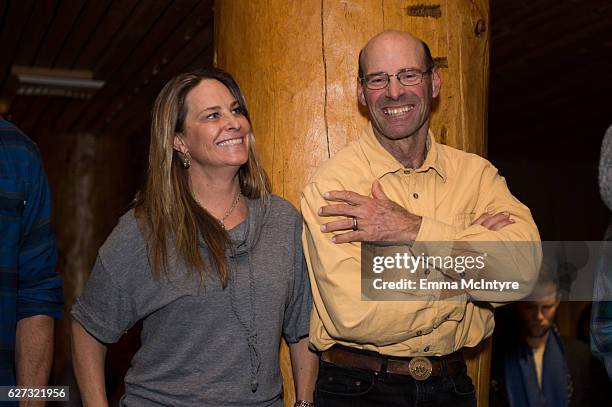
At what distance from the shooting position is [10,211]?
7.41 ft

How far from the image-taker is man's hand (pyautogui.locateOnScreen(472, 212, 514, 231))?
2.30 meters

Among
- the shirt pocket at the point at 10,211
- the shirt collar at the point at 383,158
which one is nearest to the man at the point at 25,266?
the shirt pocket at the point at 10,211

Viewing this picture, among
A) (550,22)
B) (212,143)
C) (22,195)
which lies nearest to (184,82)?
(212,143)

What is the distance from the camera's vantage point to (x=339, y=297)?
7.28ft

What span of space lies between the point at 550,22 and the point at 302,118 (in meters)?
3.49

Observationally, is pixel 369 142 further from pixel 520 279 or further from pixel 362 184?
pixel 520 279

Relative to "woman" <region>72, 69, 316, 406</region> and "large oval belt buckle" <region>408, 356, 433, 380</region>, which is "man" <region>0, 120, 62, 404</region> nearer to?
"woman" <region>72, 69, 316, 406</region>

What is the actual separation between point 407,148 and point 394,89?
0.18m

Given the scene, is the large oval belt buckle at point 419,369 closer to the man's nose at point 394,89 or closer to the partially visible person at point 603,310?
the partially visible person at point 603,310

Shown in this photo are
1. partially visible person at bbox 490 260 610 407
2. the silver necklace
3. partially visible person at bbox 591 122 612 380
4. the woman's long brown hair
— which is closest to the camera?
partially visible person at bbox 591 122 612 380

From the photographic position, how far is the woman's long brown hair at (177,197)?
235 centimetres

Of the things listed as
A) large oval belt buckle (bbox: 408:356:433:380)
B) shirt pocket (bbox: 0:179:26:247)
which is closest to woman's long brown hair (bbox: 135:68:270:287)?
shirt pocket (bbox: 0:179:26:247)

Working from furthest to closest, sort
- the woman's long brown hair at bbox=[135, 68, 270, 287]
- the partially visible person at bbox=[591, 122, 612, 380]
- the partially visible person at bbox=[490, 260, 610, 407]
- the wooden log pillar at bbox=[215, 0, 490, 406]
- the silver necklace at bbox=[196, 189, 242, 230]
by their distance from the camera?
the partially visible person at bbox=[490, 260, 610, 407] < the wooden log pillar at bbox=[215, 0, 490, 406] < the silver necklace at bbox=[196, 189, 242, 230] < the woman's long brown hair at bbox=[135, 68, 270, 287] < the partially visible person at bbox=[591, 122, 612, 380]

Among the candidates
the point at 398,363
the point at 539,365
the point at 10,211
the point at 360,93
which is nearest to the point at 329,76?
the point at 360,93
